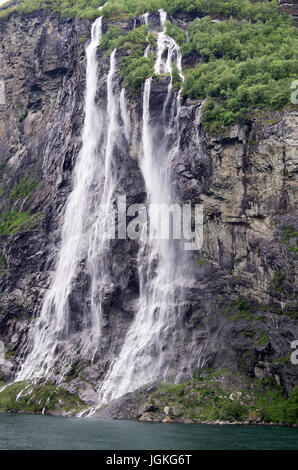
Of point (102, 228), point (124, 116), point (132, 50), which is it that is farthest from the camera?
point (132, 50)

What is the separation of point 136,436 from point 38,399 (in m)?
16.8

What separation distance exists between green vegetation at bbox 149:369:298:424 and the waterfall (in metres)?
3.53

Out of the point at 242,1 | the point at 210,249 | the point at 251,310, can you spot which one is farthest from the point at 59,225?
the point at 242,1

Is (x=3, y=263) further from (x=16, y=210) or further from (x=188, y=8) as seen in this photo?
(x=188, y=8)

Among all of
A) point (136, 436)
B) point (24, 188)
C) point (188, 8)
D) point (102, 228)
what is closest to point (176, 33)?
point (188, 8)

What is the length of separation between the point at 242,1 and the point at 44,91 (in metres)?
33.2

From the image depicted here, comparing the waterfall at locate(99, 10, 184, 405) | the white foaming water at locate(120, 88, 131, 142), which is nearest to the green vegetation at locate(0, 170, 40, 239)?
the white foaming water at locate(120, 88, 131, 142)

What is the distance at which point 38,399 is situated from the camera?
1791 inches

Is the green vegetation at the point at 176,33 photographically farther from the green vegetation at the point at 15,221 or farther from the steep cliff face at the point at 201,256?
the green vegetation at the point at 15,221

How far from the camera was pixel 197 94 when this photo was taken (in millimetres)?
55938

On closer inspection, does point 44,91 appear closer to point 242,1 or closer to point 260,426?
point 242,1

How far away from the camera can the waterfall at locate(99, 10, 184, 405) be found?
147ft

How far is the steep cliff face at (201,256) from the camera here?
43031mm

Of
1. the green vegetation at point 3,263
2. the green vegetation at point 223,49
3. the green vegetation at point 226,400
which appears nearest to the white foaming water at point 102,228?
the green vegetation at point 223,49
